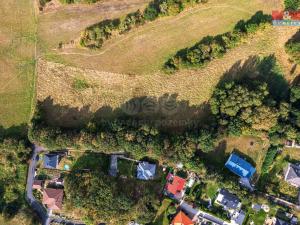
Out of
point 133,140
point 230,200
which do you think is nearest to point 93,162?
point 133,140

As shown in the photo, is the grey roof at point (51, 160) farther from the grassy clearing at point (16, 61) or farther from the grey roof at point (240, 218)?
the grey roof at point (240, 218)

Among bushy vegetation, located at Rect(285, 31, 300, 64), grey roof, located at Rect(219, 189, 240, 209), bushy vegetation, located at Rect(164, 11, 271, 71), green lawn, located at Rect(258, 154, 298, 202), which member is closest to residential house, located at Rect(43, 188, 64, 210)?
grey roof, located at Rect(219, 189, 240, 209)

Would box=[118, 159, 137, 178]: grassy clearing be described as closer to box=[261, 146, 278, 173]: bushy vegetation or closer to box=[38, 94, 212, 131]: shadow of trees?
box=[38, 94, 212, 131]: shadow of trees

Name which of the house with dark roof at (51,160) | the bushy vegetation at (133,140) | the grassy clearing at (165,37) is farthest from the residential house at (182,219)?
the grassy clearing at (165,37)

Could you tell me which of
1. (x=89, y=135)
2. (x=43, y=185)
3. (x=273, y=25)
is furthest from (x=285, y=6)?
(x=43, y=185)

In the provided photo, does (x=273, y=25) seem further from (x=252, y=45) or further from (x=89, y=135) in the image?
(x=89, y=135)
